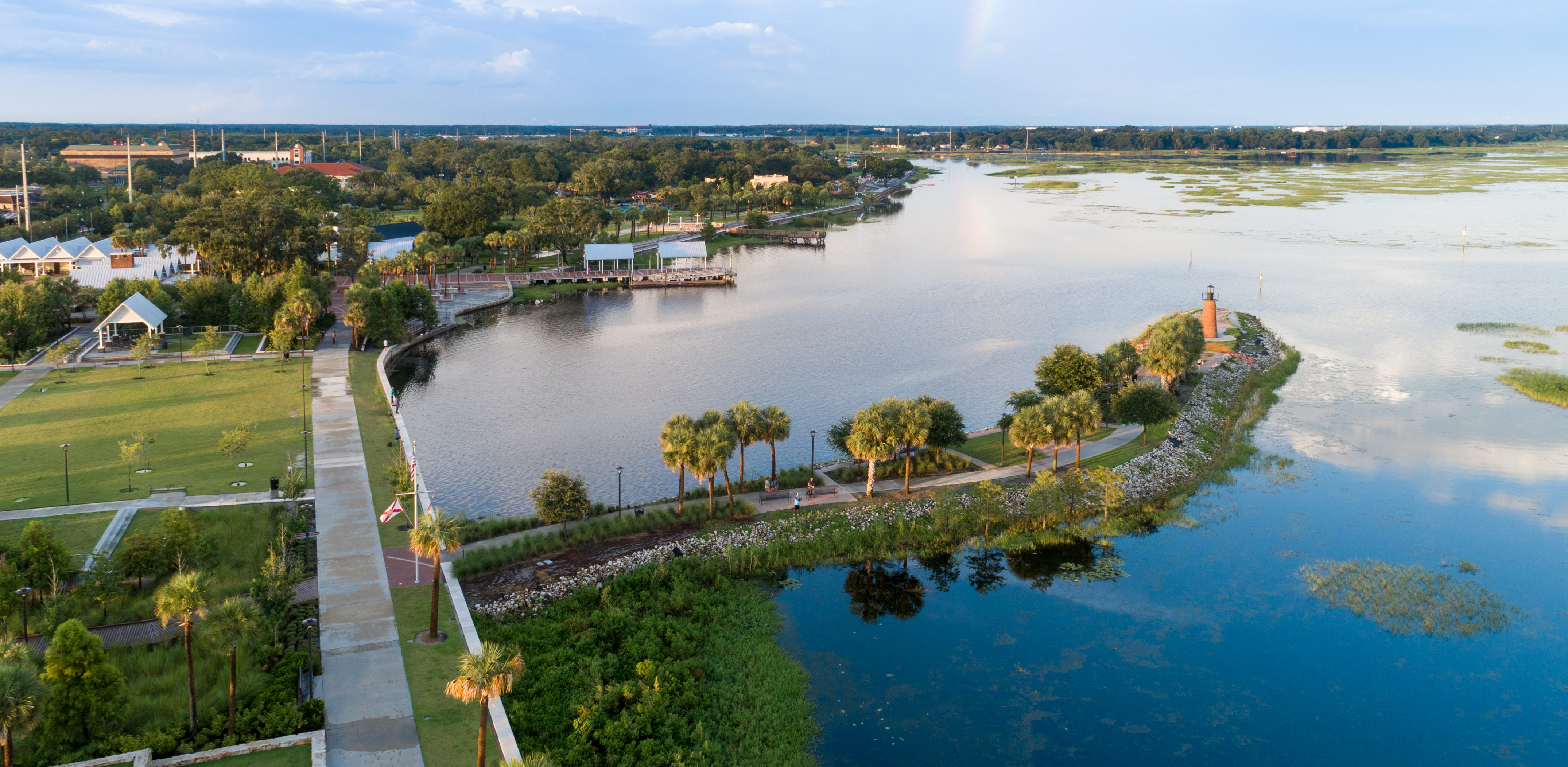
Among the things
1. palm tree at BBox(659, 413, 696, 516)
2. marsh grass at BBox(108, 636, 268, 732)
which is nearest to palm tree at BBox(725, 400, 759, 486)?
palm tree at BBox(659, 413, 696, 516)

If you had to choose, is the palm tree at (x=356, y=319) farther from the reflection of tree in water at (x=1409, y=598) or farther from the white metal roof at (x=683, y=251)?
the reflection of tree in water at (x=1409, y=598)

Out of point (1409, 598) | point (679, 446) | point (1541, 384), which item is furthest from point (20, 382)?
point (1541, 384)

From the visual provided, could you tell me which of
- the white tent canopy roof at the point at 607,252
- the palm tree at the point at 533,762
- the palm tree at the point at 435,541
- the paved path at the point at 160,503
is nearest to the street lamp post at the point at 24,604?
the paved path at the point at 160,503

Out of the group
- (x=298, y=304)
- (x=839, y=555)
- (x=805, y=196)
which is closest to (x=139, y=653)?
(x=839, y=555)

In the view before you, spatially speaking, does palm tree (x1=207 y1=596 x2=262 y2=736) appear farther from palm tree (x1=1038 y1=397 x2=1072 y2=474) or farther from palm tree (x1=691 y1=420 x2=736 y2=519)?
palm tree (x1=1038 y1=397 x2=1072 y2=474)

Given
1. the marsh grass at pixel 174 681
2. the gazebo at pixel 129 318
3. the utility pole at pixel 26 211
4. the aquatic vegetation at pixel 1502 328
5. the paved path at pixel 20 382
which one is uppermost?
the utility pole at pixel 26 211

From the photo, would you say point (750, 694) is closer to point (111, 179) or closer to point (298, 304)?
point (298, 304)
